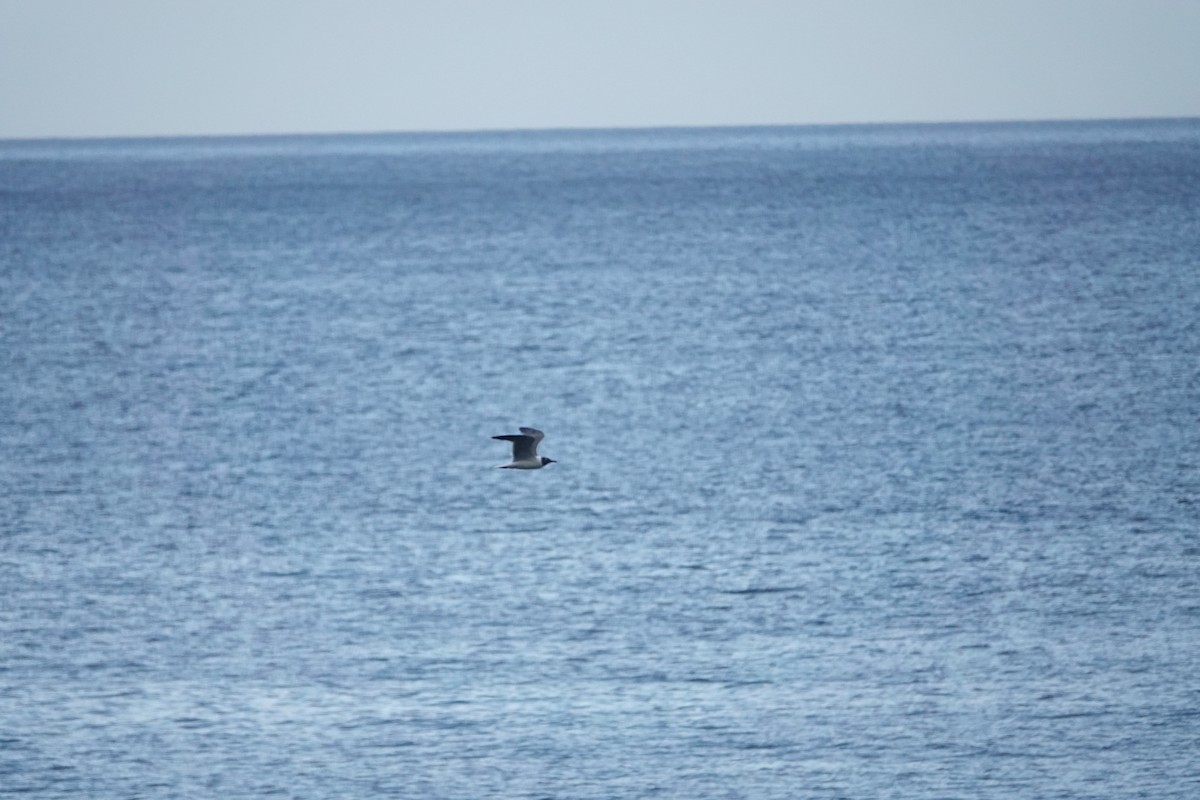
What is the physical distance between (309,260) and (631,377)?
4455 centimetres

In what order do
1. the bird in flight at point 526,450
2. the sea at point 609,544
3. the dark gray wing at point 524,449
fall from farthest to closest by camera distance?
the sea at point 609,544 → the dark gray wing at point 524,449 → the bird in flight at point 526,450

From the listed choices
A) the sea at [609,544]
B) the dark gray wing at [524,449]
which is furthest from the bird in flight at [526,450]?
the sea at [609,544]

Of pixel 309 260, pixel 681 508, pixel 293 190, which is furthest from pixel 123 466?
pixel 293 190

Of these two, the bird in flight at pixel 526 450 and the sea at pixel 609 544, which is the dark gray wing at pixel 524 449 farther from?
the sea at pixel 609 544

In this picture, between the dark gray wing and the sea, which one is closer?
the dark gray wing

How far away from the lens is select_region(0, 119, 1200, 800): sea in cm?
2547

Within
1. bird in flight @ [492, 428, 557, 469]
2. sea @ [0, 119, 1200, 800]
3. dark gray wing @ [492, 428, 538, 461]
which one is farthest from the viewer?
sea @ [0, 119, 1200, 800]

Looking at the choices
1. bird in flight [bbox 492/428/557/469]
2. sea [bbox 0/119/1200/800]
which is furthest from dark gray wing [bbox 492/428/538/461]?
sea [bbox 0/119/1200/800]

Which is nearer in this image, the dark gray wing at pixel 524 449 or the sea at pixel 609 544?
the dark gray wing at pixel 524 449

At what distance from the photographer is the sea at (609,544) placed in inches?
1003

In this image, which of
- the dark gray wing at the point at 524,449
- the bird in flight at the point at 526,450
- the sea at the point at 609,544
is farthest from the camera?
the sea at the point at 609,544

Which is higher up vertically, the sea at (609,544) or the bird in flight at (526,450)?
the bird in flight at (526,450)

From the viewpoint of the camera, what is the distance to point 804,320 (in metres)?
69.8

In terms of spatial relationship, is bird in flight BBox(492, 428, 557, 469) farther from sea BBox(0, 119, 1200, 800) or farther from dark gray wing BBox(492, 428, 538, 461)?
sea BBox(0, 119, 1200, 800)
